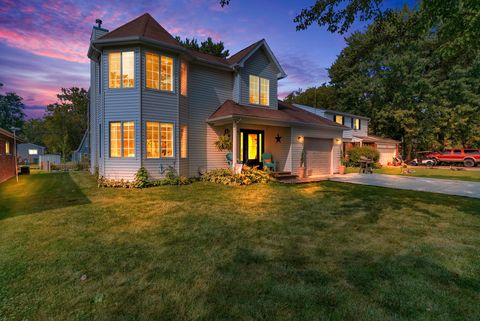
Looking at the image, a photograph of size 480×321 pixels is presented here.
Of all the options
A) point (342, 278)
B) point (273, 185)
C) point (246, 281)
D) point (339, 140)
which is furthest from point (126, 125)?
point (339, 140)

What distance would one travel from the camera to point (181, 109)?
37.2 feet

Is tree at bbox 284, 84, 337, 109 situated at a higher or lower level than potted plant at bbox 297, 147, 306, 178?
higher

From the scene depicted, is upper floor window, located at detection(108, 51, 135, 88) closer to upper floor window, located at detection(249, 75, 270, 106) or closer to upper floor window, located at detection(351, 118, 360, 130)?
upper floor window, located at detection(249, 75, 270, 106)

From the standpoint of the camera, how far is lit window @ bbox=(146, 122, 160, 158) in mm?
10523

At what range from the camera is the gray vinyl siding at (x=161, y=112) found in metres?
10.3

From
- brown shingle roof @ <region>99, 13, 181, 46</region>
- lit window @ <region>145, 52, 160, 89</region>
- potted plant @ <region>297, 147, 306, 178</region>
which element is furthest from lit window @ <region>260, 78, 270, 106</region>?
lit window @ <region>145, 52, 160, 89</region>

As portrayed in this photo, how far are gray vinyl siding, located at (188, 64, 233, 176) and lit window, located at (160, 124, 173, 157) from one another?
1100mm

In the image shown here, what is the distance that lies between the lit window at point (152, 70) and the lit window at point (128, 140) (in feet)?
6.50

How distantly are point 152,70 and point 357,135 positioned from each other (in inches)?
958

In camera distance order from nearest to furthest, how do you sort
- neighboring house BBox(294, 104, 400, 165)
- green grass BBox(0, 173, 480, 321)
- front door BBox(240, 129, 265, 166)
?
green grass BBox(0, 173, 480, 321) < front door BBox(240, 129, 265, 166) < neighboring house BBox(294, 104, 400, 165)

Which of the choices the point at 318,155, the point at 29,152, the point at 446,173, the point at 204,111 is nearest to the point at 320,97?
the point at 446,173

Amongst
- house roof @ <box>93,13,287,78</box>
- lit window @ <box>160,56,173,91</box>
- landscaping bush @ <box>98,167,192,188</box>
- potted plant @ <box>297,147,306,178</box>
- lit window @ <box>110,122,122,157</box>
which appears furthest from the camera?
potted plant @ <box>297,147,306,178</box>

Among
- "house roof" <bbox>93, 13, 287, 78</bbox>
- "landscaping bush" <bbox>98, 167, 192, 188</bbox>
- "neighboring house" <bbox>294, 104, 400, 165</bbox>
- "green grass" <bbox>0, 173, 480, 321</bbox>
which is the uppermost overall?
"house roof" <bbox>93, 13, 287, 78</bbox>

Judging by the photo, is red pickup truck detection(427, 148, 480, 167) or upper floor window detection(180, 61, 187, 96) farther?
red pickup truck detection(427, 148, 480, 167)
